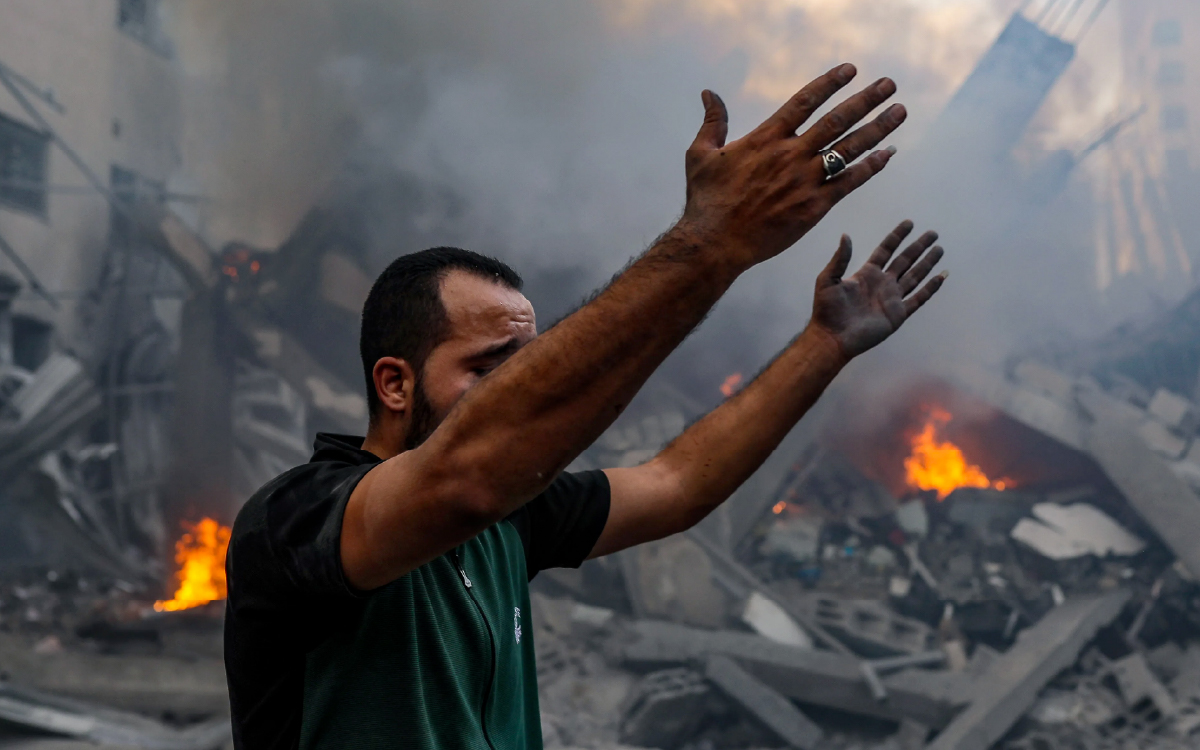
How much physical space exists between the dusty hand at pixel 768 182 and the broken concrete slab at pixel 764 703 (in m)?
5.74

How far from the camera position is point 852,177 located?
1120mm

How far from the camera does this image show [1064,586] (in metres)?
7.28

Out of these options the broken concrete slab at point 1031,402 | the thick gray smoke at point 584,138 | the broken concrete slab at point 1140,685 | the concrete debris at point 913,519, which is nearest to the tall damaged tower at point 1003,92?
the thick gray smoke at point 584,138

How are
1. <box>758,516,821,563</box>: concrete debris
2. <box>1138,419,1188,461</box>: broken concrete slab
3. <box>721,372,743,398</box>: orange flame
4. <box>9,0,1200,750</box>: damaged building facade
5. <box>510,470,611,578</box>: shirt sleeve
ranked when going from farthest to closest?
<box>721,372,743,398</box>: orange flame, <box>1138,419,1188,461</box>: broken concrete slab, <box>758,516,821,563</box>: concrete debris, <box>9,0,1200,750</box>: damaged building facade, <box>510,470,611,578</box>: shirt sleeve

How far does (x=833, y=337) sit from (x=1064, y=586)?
6849mm

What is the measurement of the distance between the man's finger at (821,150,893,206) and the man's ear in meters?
0.72

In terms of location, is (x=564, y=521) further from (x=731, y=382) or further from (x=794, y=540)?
(x=731, y=382)

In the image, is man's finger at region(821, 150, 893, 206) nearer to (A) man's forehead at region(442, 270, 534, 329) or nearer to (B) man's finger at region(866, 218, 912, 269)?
(A) man's forehead at region(442, 270, 534, 329)

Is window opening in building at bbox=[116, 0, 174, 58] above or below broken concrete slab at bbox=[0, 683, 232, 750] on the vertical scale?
above

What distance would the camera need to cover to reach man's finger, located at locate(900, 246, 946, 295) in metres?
1.91

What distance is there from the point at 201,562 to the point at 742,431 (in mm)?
8603

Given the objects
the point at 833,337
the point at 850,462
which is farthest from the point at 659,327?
the point at 850,462

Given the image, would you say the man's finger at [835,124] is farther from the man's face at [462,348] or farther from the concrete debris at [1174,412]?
the concrete debris at [1174,412]

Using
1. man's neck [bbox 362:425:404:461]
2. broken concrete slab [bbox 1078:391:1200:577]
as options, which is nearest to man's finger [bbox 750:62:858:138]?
man's neck [bbox 362:425:404:461]
